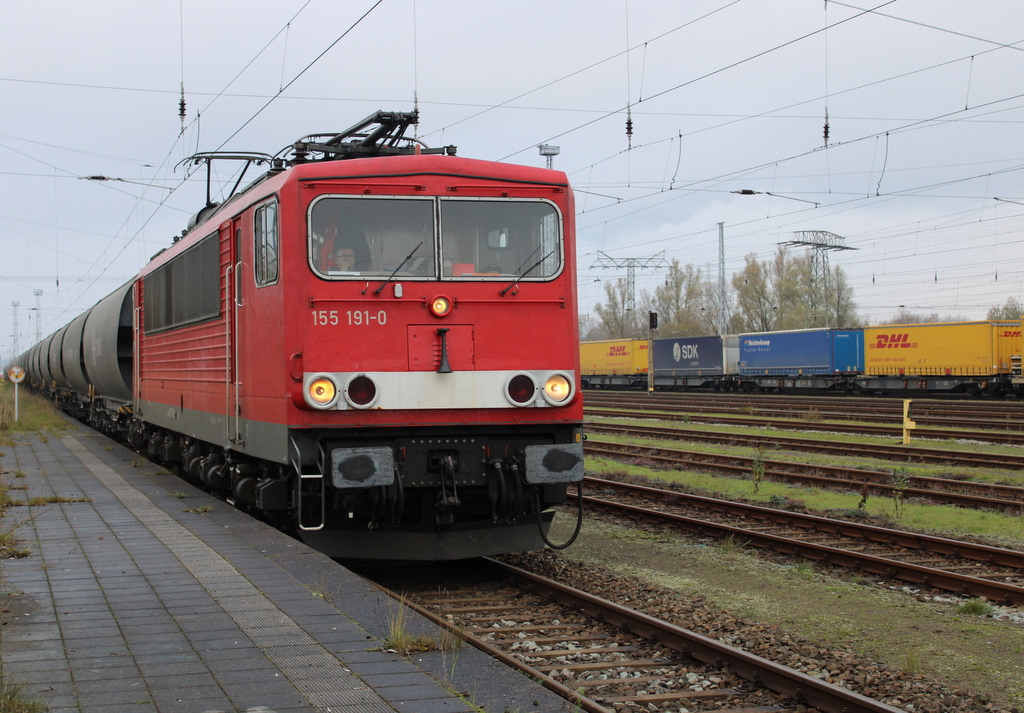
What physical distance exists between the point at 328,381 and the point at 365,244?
3.80ft

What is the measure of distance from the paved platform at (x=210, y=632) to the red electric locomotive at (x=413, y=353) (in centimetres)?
74

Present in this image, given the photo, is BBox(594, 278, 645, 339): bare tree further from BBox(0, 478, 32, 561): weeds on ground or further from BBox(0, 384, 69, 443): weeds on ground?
BBox(0, 478, 32, 561): weeds on ground

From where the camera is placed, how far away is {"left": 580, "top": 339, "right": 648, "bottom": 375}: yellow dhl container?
5288 centimetres

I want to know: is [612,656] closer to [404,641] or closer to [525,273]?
[404,641]

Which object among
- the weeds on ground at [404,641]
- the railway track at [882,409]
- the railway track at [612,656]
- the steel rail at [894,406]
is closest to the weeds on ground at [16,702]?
the weeds on ground at [404,641]

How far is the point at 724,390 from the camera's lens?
49.1 metres

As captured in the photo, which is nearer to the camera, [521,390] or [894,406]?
[521,390]

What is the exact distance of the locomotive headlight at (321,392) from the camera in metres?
6.99

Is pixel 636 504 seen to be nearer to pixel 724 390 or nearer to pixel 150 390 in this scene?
pixel 150 390

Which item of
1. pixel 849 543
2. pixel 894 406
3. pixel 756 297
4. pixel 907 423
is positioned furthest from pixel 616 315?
pixel 849 543

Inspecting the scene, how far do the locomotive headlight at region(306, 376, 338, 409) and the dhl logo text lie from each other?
3539cm

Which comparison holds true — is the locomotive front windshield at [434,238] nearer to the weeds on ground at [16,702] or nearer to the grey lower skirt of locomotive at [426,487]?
the grey lower skirt of locomotive at [426,487]

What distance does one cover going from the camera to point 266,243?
7.78 meters

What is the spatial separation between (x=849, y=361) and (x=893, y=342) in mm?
2685
